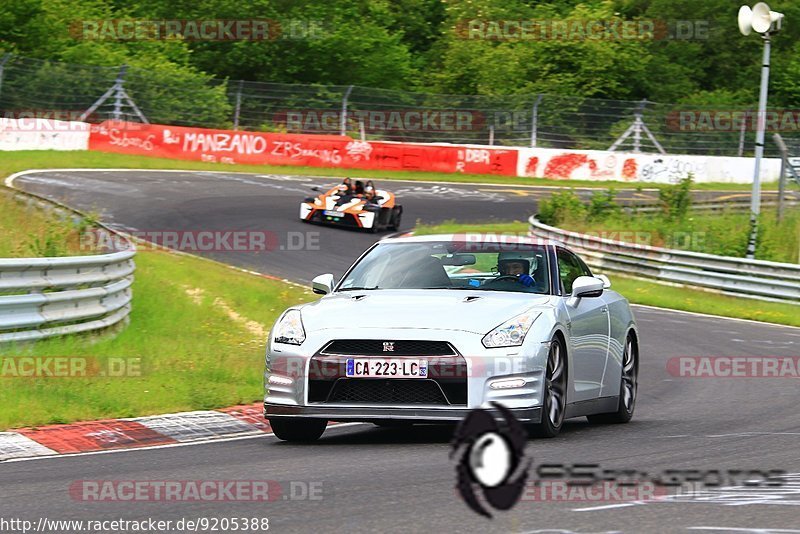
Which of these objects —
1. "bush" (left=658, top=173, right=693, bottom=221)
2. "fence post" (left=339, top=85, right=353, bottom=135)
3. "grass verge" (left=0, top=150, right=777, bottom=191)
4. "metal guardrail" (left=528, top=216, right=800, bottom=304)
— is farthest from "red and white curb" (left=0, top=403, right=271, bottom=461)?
"fence post" (left=339, top=85, right=353, bottom=135)

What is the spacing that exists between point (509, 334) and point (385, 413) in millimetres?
880

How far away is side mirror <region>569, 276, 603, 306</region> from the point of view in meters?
9.01

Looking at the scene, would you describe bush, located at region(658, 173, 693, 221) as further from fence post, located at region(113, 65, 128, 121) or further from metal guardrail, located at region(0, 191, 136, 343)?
metal guardrail, located at region(0, 191, 136, 343)

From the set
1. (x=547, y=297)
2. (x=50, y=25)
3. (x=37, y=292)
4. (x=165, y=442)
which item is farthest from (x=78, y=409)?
(x=50, y=25)

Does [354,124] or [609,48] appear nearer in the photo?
[354,124]

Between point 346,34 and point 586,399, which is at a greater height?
point 346,34

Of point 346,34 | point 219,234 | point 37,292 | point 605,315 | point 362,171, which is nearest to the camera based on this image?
point 605,315

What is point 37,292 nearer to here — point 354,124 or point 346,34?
point 354,124

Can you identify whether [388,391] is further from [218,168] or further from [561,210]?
[218,168]

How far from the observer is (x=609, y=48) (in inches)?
2269

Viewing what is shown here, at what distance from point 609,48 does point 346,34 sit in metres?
11.2

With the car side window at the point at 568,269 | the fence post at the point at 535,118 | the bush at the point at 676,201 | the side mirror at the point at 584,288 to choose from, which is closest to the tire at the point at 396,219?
the bush at the point at 676,201

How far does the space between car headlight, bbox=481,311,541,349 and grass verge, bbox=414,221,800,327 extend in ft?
43.4

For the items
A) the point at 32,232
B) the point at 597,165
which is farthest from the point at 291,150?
the point at 32,232
